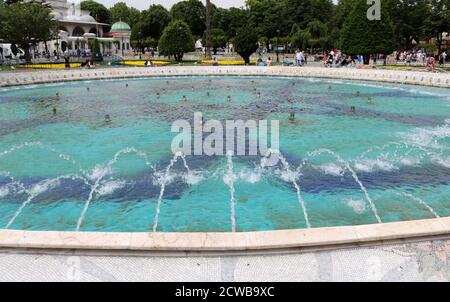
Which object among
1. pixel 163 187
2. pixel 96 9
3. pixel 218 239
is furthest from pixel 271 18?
pixel 218 239

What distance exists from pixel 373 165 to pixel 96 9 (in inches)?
3517

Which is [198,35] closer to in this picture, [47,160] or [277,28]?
[277,28]

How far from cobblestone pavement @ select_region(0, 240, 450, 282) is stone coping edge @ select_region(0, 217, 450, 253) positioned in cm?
11

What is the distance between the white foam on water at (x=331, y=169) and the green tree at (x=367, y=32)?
86.5ft

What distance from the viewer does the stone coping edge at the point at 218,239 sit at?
16.1 ft

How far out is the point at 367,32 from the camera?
113 ft

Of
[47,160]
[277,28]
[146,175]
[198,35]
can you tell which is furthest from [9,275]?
[198,35]

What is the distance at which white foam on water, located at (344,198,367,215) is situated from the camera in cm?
838

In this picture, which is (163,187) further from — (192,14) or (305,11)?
(192,14)

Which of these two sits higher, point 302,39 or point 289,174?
point 302,39

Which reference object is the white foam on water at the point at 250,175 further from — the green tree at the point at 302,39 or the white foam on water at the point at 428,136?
the green tree at the point at 302,39

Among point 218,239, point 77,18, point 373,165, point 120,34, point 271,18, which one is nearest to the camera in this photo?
point 218,239

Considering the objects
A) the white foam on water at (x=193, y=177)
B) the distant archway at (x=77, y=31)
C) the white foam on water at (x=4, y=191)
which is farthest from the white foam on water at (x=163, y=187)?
the distant archway at (x=77, y=31)

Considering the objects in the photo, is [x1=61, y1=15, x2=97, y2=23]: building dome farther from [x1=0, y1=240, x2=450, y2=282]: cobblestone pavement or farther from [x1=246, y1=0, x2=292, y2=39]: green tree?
[x1=0, y1=240, x2=450, y2=282]: cobblestone pavement
